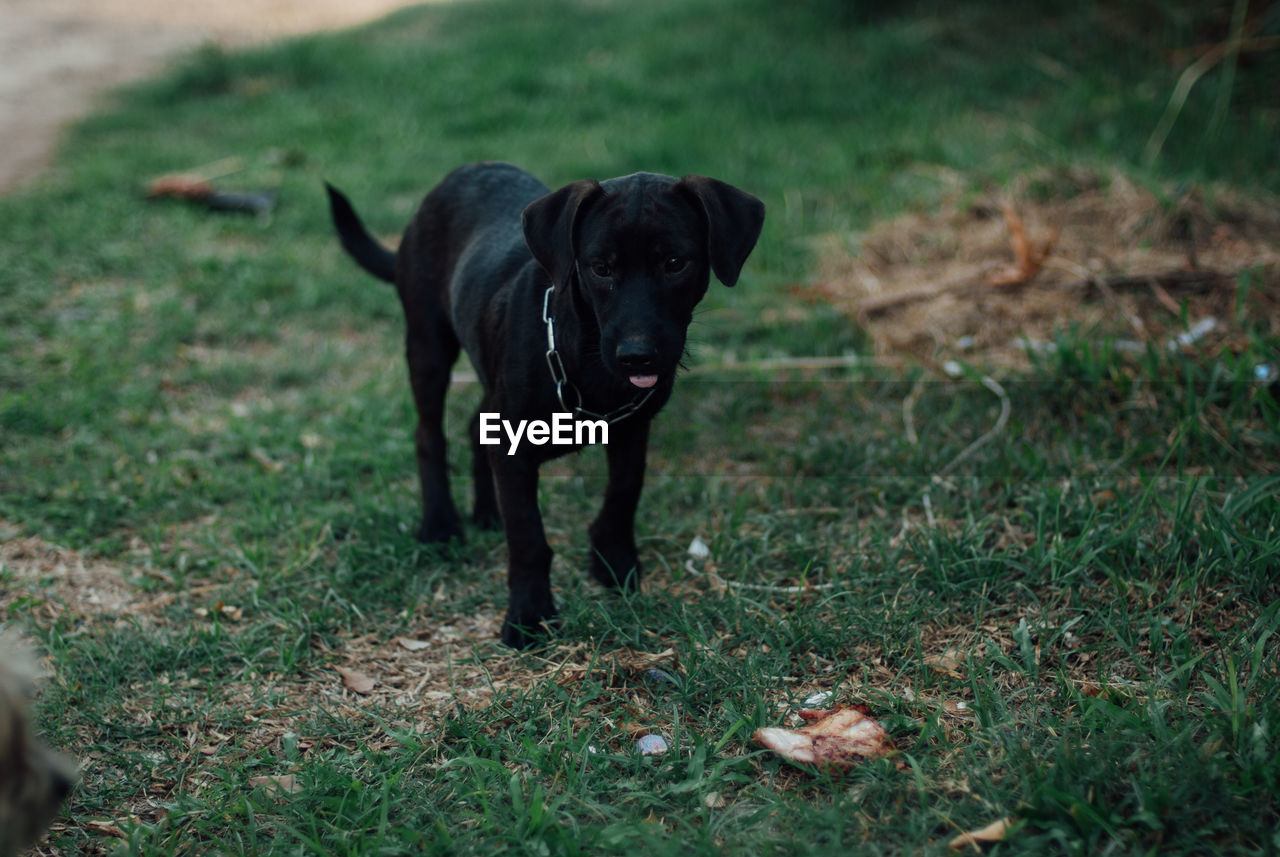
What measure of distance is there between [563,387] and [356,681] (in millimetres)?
1024

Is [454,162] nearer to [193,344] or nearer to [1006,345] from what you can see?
[193,344]

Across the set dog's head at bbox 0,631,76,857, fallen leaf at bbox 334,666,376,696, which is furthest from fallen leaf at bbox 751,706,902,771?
dog's head at bbox 0,631,76,857

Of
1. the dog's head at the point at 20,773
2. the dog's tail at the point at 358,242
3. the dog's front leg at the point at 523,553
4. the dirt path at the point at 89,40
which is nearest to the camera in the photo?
the dog's head at the point at 20,773

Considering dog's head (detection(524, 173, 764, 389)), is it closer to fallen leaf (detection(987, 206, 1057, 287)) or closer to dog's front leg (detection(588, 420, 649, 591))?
dog's front leg (detection(588, 420, 649, 591))

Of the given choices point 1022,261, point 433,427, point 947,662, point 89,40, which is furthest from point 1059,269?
point 89,40

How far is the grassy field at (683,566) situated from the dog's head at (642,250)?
89 cm

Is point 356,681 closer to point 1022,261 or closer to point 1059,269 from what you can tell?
point 1022,261

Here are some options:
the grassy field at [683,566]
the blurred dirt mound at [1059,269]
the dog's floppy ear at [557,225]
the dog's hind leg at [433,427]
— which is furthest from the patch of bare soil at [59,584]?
the blurred dirt mound at [1059,269]

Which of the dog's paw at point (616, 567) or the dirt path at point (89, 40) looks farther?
the dirt path at point (89, 40)

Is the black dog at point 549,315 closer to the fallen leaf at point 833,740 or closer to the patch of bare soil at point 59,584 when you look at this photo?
the fallen leaf at point 833,740

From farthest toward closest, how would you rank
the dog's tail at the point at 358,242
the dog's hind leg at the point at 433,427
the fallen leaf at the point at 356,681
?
the dog's tail at the point at 358,242
the dog's hind leg at the point at 433,427
the fallen leaf at the point at 356,681

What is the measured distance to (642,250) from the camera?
2.76 metres

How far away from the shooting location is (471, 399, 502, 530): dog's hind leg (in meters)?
3.75

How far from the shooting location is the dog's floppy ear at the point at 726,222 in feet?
9.28
